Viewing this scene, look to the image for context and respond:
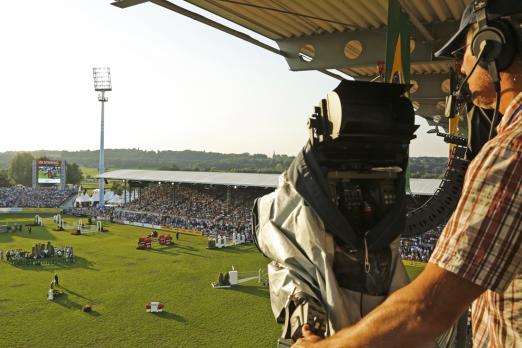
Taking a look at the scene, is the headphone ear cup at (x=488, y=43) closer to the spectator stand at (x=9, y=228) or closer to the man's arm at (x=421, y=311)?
the man's arm at (x=421, y=311)

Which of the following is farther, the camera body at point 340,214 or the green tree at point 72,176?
the green tree at point 72,176

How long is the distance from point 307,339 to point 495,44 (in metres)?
1.34

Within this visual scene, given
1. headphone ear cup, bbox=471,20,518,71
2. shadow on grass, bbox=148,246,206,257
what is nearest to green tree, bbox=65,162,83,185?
shadow on grass, bbox=148,246,206,257

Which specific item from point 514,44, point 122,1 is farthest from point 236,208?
point 514,44

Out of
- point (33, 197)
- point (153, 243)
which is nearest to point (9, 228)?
point (153, 243)

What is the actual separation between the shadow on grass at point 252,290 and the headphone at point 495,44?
60.7 ft

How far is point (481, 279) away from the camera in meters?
1.11

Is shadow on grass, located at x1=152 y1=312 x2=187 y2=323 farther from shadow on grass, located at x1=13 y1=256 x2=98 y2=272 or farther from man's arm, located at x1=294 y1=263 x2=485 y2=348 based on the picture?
man's arm, located at x1=294 y1=263 x2=485 y2=348

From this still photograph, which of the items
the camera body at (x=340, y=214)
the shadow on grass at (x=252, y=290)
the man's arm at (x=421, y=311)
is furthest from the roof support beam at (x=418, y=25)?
the shadow on grass at (x=252, y=290)

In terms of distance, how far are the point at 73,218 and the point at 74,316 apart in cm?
3662

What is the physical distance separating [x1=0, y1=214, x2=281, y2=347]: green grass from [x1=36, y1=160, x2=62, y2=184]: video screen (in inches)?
1770

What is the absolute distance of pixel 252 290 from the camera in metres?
19.8

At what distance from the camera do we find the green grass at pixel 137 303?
1435 centimetres

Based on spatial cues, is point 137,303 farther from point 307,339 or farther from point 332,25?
point 307,339
